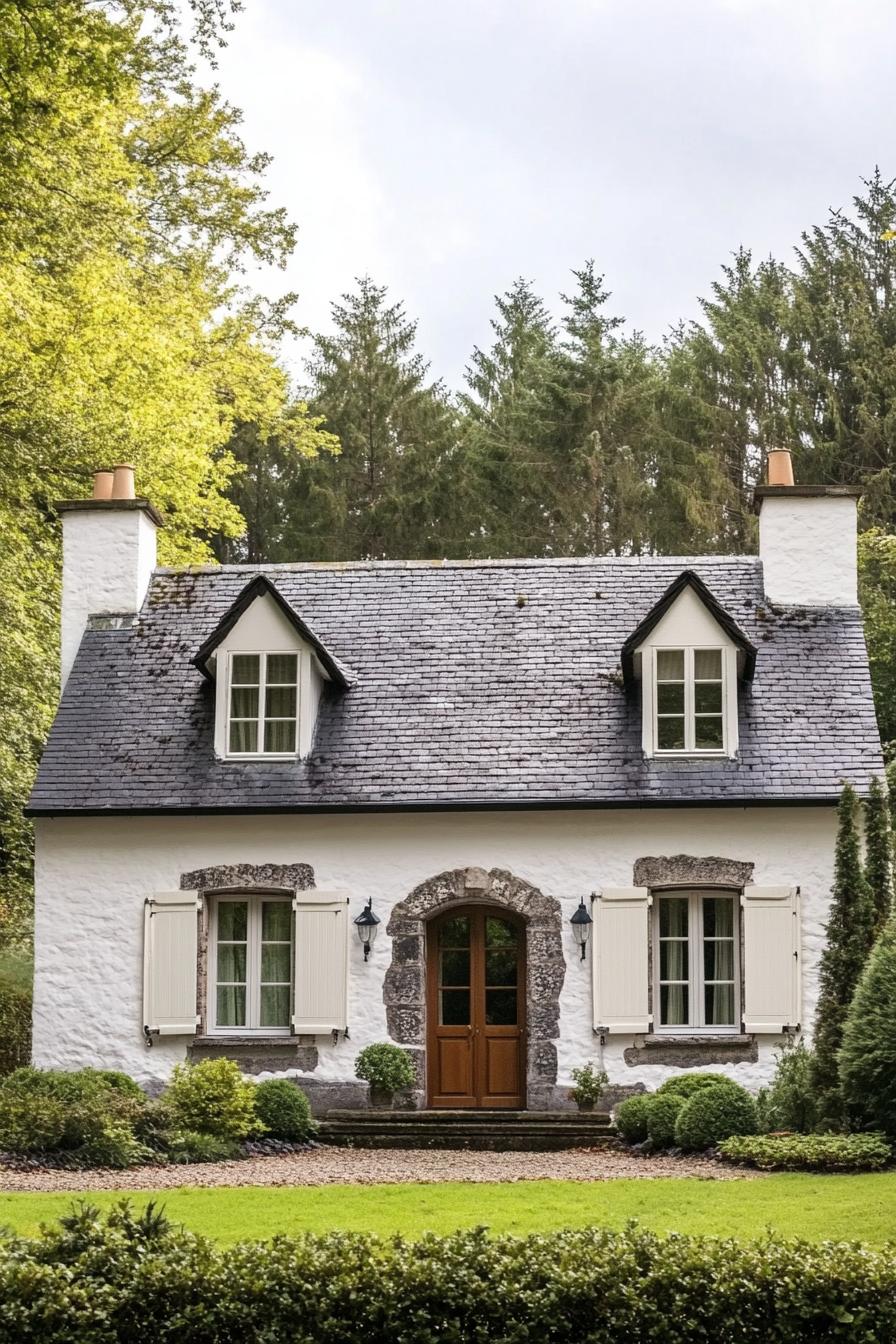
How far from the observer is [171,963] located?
17.0 meters

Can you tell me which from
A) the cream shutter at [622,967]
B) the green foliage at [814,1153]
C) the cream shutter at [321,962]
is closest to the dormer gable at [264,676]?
the cream shutter at [321,962]

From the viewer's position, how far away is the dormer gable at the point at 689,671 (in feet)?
56.4

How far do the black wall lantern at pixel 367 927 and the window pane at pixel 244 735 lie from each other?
2227 mm

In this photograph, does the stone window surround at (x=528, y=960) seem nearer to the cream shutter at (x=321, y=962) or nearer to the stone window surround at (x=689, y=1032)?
the cream shutter at (x=321, y=962)

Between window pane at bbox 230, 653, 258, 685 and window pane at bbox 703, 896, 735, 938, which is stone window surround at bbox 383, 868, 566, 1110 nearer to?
window pane at bbox 703, 896, 735, 938

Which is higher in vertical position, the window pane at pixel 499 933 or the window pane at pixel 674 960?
the window pane at pixel 499 933

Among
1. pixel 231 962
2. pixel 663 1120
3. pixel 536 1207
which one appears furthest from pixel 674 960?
pixel 536 1207

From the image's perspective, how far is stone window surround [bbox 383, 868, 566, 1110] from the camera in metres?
16.6

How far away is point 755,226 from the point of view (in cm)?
3538

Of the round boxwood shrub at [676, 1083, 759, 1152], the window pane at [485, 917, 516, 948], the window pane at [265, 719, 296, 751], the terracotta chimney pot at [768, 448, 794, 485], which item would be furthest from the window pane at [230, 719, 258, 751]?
the terracotta chimney pot at [768, 448, 794, 485]

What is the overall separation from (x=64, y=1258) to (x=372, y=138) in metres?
16.7

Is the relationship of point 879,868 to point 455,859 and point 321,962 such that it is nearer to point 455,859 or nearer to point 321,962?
point 455,859

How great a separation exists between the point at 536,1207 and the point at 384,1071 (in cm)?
557

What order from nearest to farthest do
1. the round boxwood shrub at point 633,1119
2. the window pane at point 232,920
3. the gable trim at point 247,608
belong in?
the round boxwood shrub at point 633,1119, the window pane at point 232,920, the gable trim at point 247,608
